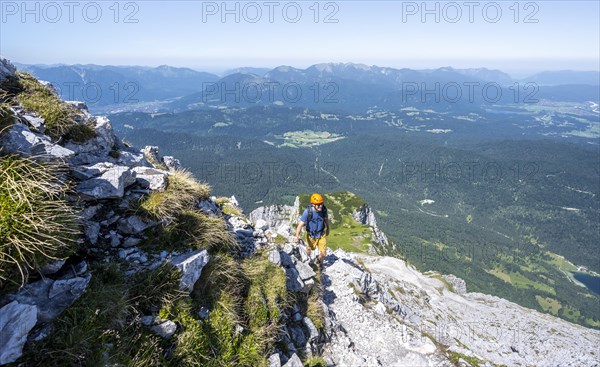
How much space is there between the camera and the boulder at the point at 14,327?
16.2ft

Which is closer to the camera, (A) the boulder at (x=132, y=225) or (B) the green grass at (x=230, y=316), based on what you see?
(B) the green grass at (x=230, y=316)

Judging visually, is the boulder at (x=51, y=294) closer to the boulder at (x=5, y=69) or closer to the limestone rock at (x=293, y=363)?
the limestone rock at (x=293, y=363)

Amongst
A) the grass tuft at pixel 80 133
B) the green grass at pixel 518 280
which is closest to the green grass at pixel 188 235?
the grass tuft at pixel 80 133

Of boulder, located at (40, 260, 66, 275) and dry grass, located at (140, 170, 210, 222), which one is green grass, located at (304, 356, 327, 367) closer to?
dry grass, located at (140, 170, 210, 222)

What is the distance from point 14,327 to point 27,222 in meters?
1.75

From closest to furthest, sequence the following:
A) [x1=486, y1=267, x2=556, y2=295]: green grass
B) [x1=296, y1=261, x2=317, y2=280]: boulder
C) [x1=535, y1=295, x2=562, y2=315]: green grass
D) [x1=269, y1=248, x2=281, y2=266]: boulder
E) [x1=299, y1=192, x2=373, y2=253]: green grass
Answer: [x1=269, y1=248, x2=281, y2=266]: boulder < [x1=296, y1=261, x2=317, y2=280]: boulder < [x1=299, y1=192, x2=373, y2=253]: green grass < [x1=535, y1=295, x2=562, y2=315]: green grass < [x1=486, y1=267, x2=556, y2=295]: green grass

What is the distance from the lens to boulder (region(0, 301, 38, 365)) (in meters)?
4.93

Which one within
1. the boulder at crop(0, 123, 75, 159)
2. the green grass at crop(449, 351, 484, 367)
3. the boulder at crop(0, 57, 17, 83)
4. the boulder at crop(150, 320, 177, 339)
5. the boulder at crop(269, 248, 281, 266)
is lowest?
the green grass at crop(449, 351, 484, 367)

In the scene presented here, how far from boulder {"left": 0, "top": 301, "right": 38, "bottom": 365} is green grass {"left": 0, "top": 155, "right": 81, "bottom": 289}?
0.53 meters

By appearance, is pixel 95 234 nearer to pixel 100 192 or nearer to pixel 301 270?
pixel 100 192

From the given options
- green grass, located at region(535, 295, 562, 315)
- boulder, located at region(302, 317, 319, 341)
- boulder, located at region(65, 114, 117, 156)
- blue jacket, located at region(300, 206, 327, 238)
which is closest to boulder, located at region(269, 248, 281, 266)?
boulder, located at region(302, 317, 319, 341)

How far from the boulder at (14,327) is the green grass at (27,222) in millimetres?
532

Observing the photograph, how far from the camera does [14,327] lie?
5121mm

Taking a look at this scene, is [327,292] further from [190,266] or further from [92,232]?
[92,232]
